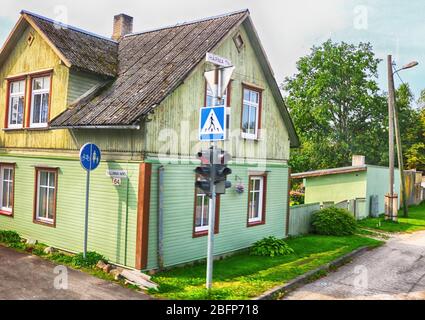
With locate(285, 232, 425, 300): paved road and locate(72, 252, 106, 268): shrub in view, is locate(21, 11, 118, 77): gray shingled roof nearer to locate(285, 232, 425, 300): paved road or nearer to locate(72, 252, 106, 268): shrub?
locate(72, 252, 106, 268): shrub

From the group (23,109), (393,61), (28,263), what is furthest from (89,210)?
(393,61)

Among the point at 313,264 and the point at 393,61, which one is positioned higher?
the point at 393,61

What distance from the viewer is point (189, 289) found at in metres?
9.41

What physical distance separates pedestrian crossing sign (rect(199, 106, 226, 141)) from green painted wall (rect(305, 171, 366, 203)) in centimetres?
1799

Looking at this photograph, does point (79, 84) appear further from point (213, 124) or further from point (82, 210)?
point (213, 124)

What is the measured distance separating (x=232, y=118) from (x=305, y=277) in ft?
18.0

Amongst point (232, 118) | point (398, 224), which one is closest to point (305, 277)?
point (232, 118)

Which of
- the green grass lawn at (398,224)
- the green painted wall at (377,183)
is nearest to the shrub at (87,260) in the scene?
the green grass lawn at (398,224)

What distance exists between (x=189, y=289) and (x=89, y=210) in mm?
4095

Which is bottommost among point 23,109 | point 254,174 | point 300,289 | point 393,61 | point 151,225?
point 300,289

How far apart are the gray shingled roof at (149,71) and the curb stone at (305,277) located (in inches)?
207

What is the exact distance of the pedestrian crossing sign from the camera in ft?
27.6

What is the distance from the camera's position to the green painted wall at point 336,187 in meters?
24.3

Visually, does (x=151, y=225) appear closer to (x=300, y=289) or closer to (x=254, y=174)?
(x=300, y=289)
